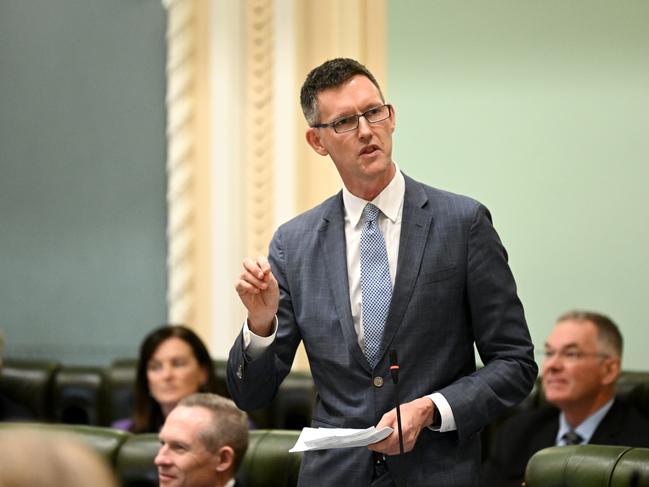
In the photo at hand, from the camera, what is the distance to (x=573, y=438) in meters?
4.14

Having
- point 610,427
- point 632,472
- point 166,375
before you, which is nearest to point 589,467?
point 632,472

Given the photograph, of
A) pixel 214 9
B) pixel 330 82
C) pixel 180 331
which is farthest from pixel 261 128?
pixel 330 82

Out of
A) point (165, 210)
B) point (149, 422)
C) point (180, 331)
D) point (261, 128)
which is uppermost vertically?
point (261, 128)

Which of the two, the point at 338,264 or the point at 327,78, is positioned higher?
the point at 327,78

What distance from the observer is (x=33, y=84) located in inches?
229

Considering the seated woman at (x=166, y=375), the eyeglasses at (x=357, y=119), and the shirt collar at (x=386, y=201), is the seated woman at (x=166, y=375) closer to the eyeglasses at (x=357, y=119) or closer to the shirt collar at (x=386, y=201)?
the shirt collar at (x=386, y=201)

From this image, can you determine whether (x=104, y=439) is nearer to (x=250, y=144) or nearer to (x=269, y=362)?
(x=269, y=362)

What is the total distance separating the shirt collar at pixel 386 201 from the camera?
99.7 inches

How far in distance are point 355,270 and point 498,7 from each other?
2.71 meters

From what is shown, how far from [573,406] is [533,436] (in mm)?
183

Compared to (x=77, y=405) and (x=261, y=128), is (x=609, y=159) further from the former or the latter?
(x=77, y=405)

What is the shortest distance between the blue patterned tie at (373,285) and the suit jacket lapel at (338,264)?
3cm

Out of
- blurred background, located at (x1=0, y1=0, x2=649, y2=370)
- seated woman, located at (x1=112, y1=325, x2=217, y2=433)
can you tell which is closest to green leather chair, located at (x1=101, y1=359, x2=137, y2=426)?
seated woman, located at (x1=112, y1=325, x2=217, y2=433)

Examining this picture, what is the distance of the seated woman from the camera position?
4.53 m
